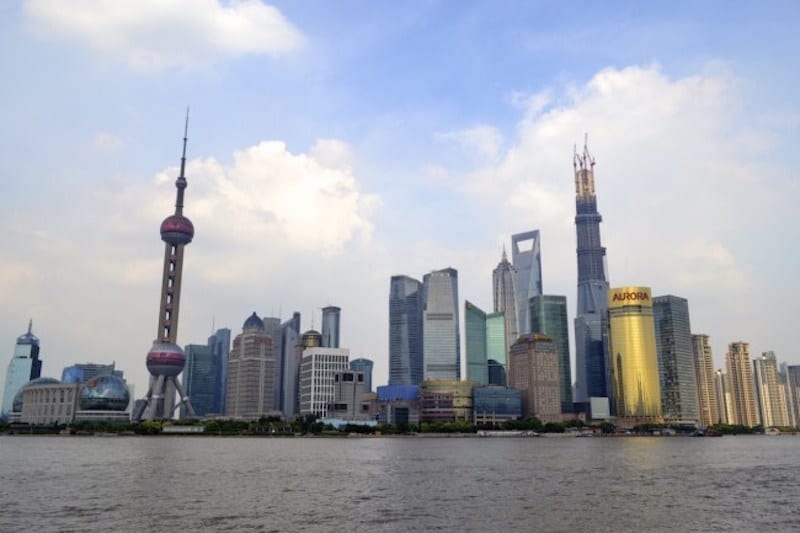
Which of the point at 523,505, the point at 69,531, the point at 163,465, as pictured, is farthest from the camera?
the point at 163,465

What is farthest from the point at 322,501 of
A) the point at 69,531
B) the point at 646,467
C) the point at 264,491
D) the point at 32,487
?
the point at 646,467

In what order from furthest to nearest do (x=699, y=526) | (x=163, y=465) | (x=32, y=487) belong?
1. (x=163, y=465)
2. (x=32, y=487)
3. (x=699, y=526)

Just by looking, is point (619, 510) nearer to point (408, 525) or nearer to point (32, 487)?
point (408, 525)

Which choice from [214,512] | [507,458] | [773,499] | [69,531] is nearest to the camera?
[69,531]

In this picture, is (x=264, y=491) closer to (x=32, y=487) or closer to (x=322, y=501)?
(x=322, y=501)

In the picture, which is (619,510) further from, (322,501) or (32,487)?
(32,487)

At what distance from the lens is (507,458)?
6117 inches

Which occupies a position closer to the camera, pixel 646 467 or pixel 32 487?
pixel 32 487

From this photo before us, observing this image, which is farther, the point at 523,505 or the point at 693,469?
the point at 693,469

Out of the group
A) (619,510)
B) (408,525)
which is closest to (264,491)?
(408,525)

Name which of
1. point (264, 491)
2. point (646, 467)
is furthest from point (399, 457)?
point (264, 491)

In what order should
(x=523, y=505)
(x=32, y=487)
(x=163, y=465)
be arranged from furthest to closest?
(x=163, y=465) < (x=32, y=487) < (x=523, y=505)

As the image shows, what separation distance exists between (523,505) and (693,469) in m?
64.0

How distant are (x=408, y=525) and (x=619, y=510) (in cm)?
2293
